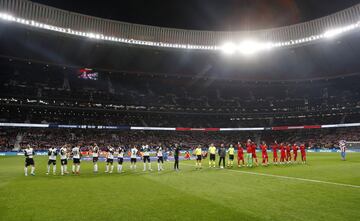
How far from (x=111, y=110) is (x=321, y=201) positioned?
53.1 metres

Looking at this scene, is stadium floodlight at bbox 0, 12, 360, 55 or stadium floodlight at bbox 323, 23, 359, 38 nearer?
stadium floodlight at bbox 0, 12, 360, 55

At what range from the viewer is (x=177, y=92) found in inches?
2803

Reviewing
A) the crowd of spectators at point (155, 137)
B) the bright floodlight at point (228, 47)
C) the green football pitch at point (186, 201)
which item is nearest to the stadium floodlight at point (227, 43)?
the bright floodlight at point (228, 47)

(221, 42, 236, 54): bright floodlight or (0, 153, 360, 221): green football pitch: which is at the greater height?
(221, 42, 236, 54): bright floodlight

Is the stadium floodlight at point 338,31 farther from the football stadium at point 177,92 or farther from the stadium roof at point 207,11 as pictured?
the stadium roof at point 207,11

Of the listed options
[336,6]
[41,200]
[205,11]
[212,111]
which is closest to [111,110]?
[212,111]

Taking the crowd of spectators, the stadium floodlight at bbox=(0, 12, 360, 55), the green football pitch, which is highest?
the stadium floodlight at bbox=(0, 12, 360, 55)

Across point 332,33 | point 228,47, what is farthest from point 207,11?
point 332,33

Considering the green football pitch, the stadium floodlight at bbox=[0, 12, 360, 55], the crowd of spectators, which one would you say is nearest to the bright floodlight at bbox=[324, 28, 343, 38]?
the stadium floodlight at bbox=[0, 12, 360, 55]

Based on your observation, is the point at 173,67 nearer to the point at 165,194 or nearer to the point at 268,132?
the point at 268,132

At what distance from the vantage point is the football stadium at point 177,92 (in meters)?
23.0

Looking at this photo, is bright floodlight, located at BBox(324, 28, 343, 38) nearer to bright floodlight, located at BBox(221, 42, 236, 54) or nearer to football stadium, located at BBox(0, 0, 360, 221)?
football stadium, located at BBox(0, 0, 360, 221)

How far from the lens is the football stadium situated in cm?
2300

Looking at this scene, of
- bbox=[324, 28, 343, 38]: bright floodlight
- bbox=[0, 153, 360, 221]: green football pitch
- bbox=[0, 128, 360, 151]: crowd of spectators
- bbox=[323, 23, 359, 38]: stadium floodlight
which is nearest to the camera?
bbox=[0, 153, 360, 221]: green football pitch
